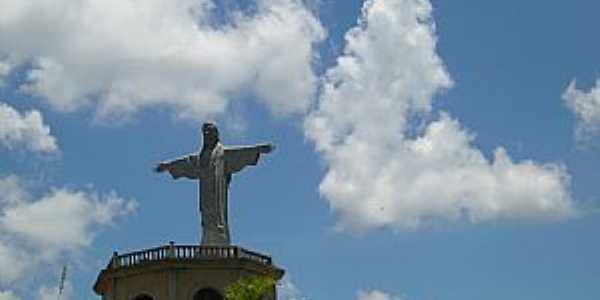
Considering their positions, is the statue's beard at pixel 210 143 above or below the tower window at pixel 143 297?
above

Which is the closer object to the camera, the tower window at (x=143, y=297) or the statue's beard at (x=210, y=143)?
the tower window at (x=143, y=297)

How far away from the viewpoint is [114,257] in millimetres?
45344

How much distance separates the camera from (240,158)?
49.0 meters

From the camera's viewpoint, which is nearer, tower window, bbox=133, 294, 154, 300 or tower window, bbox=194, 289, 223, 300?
tower window, bbox=194, 289, 223, 300

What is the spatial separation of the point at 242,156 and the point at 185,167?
2829mm

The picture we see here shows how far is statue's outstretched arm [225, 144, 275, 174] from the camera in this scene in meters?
48.8

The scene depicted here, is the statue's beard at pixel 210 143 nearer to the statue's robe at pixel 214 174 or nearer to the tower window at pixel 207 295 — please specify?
the statue's robe at pixel 214 174

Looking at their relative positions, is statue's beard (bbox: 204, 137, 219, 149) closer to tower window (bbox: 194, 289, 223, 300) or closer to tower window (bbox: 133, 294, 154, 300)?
tower window (bbox: 194, 289, 223, 300)

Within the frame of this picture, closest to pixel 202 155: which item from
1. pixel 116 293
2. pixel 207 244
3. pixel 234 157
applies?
pixel 234 157

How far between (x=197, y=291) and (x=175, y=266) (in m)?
1.42

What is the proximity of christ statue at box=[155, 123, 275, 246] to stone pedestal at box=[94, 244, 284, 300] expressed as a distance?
9.65 feet

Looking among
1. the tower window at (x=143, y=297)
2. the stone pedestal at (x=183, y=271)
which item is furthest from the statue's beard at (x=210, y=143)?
the tower window at (x=143, y=297)

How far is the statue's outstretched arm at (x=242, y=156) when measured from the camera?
48844mm

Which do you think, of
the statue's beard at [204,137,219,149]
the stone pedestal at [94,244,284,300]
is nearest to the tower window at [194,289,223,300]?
the stone pedestal at [94,244,284,300]
